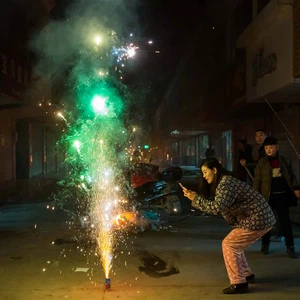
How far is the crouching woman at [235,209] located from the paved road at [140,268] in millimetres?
318

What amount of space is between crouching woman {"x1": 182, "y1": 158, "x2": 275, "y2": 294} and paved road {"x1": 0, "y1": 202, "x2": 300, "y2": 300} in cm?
32

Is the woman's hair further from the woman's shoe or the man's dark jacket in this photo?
the man's dark jacket

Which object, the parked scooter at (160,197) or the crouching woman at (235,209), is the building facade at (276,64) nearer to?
the parked scooter at (160,197)

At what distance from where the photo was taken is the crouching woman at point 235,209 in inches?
164

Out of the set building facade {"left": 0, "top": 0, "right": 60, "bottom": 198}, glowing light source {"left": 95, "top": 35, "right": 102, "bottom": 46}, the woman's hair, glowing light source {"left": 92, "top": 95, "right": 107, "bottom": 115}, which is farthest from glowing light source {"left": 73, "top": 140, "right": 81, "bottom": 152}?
the woman's hair

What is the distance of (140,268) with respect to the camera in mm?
5496

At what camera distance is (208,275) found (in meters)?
5.16

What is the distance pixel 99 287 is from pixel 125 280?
37cm

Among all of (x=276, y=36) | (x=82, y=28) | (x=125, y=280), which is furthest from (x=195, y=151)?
(x=125, y=280)

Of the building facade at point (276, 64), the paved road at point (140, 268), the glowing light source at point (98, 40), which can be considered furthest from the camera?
the glowing light source at point (98, 40)

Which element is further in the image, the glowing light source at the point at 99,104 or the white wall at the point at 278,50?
the glowing light source at the point at 99,104

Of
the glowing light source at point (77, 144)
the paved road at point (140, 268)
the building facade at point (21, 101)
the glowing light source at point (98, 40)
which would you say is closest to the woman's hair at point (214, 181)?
the paved road at point (140, 268)

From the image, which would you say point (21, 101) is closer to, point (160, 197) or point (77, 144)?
point (77, 144)

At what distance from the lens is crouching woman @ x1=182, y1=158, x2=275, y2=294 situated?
164 inches
